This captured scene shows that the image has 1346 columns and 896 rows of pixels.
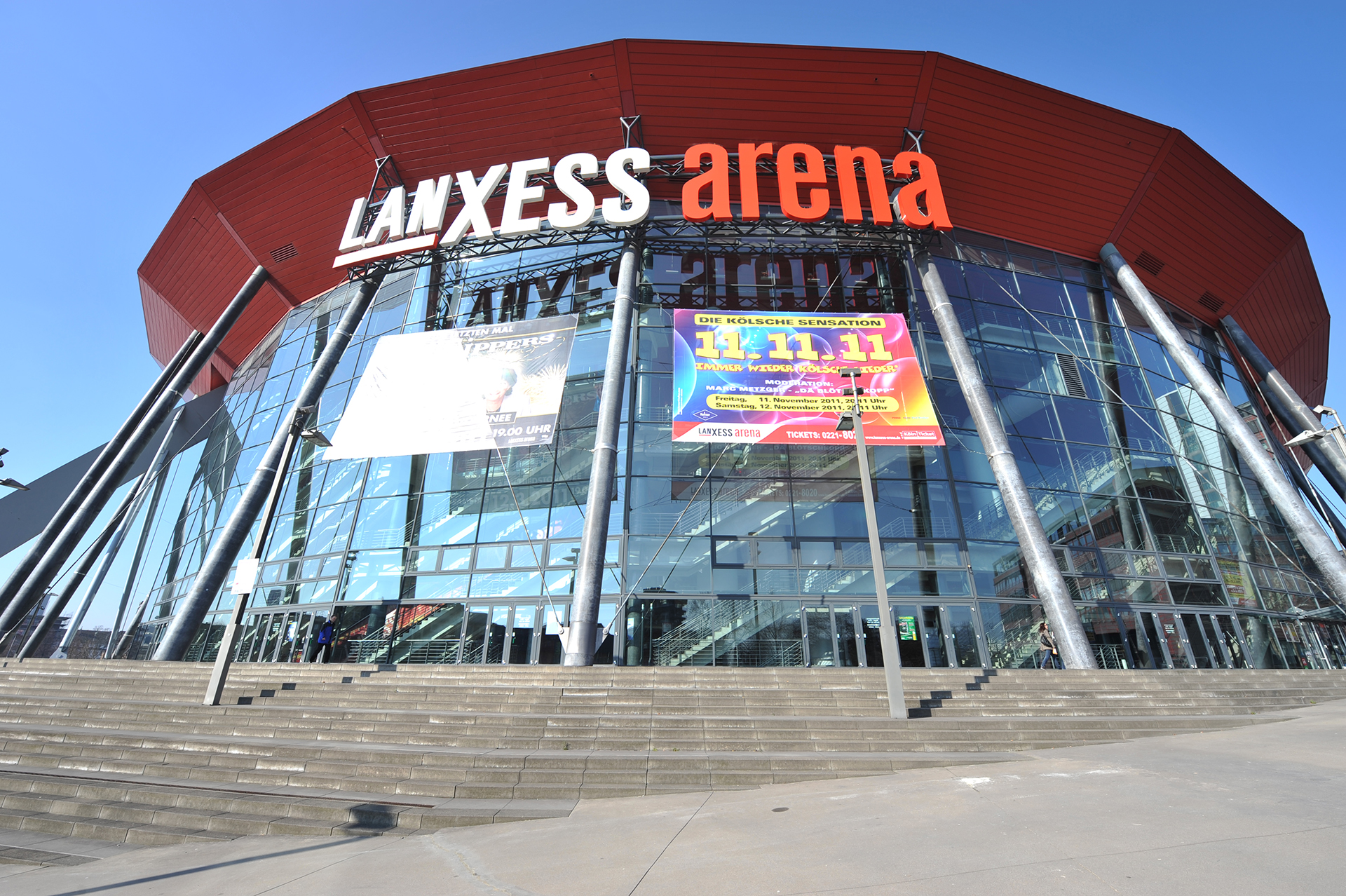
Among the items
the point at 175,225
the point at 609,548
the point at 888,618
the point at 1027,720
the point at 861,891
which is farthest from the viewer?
the point at 175,225

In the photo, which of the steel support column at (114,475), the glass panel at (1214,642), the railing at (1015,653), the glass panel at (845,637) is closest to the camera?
the glass panel at (845,637)

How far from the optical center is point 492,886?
16.9 ft

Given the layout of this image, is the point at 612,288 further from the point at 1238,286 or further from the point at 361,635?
the point at 1238,286

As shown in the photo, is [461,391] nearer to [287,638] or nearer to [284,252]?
[287,638]

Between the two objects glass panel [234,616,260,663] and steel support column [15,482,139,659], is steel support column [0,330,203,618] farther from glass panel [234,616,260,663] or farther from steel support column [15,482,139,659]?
glass panel [234,616,260,663]

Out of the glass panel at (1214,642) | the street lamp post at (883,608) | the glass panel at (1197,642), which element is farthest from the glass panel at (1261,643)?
the street lamp post at (883,608)

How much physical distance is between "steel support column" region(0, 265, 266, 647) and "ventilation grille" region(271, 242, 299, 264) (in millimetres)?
738

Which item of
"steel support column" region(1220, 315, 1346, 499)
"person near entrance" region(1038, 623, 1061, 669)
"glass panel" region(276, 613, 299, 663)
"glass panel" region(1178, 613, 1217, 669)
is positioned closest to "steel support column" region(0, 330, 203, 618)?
"glass panel" region(276, 613, 299, 663)

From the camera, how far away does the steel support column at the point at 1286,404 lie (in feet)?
83.2

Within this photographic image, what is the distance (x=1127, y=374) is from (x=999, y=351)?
5.70 metres

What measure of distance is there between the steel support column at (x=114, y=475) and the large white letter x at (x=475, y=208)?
10.4 metres

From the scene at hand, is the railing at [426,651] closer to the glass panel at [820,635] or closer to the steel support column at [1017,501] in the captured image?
the glass panel at [820,635]

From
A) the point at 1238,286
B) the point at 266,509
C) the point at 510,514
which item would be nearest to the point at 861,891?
the point at 266,509

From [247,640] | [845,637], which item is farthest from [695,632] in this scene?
[247,640]
